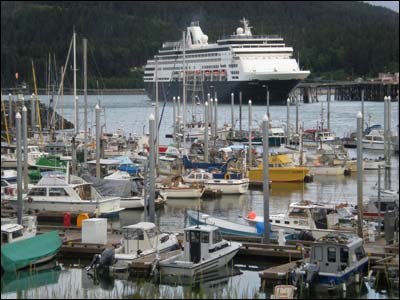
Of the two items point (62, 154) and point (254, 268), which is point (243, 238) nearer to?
point (254, 268)

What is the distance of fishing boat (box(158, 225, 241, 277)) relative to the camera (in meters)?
17.3

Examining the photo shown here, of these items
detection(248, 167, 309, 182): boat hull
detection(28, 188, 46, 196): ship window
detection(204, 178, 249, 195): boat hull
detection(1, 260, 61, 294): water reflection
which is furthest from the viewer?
detection(248, 167, 309, 182): boat hull

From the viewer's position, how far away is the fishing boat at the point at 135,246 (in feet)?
59.2

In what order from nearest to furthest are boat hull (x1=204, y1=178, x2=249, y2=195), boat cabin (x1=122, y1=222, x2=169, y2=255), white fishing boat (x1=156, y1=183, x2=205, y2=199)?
boat cabin (x1=122, y1=222, x2=169, y2=255)
white fishing boat (x1=156, y1=183, x2=205, y2=199)
boat hull (x1=204, y1=178, x2=249, y2=195)

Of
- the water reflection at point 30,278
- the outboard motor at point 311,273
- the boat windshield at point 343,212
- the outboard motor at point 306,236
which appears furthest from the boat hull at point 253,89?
the outboard motor at point 311,273

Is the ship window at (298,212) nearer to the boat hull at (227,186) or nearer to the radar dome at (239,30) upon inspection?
the boat hull at (227,186)

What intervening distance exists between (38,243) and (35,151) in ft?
56.9

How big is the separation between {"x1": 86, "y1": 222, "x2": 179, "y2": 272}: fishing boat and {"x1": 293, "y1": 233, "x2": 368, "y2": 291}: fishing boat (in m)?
3.09

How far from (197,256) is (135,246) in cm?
139

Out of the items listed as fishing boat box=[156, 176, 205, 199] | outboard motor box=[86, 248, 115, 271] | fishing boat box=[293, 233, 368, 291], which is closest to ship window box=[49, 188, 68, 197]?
fishing boat box=[156, 176, 205, 199]

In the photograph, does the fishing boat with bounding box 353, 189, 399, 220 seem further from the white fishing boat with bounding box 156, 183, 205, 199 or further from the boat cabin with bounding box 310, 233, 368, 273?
the white fishing boat with bounding box 156, 183, 205, 199

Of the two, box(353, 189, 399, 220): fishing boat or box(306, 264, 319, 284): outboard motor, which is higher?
box(353, 189, 399, 220): fishing boat

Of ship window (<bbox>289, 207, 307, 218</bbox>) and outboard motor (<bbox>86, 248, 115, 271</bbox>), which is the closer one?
outboard motor (<bbox>86, 248, 115, 271</bbox>)

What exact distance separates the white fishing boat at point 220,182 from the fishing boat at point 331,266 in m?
13.4
